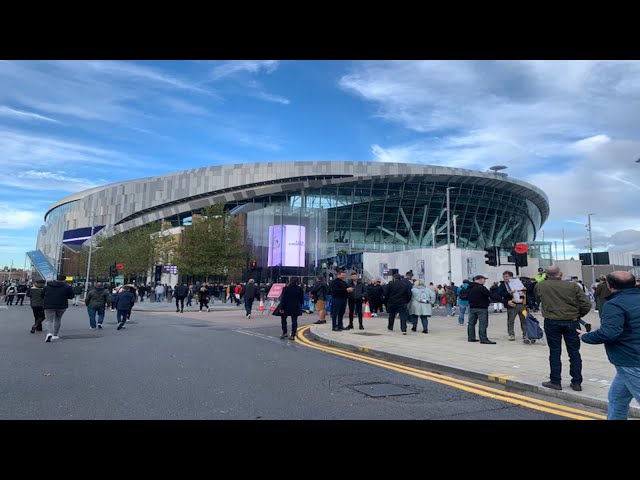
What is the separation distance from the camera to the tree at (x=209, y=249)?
40.0 meters

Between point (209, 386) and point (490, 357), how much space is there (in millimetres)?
5524

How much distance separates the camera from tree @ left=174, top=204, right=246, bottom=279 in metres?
40.0

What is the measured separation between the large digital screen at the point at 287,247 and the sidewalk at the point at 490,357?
3163 cm

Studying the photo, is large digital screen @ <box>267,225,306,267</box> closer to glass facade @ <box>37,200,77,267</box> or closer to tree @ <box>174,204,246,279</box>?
tree @ <box>174,204,246,279</box>

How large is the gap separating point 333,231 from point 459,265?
1280 inches

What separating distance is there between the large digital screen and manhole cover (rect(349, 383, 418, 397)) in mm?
38277

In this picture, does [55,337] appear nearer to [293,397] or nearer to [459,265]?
[293,397]

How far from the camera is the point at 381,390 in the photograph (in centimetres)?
594

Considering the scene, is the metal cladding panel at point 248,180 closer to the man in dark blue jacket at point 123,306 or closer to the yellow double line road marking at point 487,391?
the man in dark blue jacket at point 123,306

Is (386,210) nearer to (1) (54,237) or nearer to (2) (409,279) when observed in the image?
(2) (409,279)

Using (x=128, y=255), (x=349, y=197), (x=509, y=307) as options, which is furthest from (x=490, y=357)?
(x=349, y=197)

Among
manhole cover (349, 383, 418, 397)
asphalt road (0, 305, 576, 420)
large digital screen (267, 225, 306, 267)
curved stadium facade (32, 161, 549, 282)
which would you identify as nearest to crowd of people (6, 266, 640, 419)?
asphalt road (0, 305, 576, 420)

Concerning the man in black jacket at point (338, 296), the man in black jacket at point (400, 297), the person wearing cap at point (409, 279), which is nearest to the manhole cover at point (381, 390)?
the man in black jacket at point (400, 297)
